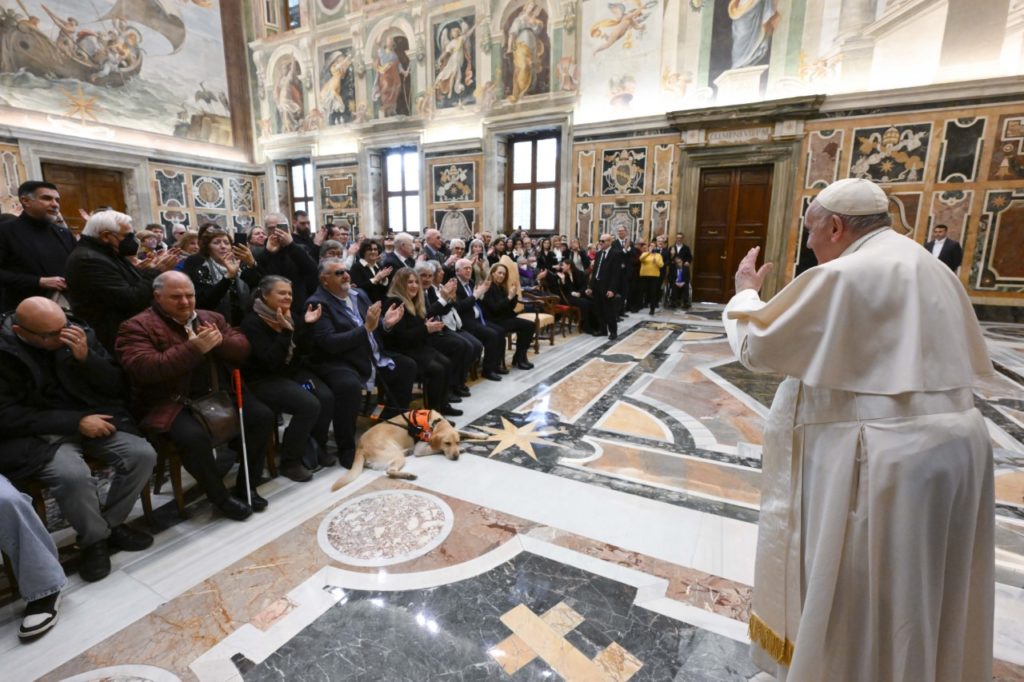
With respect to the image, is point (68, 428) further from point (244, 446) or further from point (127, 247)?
point (127, 247)

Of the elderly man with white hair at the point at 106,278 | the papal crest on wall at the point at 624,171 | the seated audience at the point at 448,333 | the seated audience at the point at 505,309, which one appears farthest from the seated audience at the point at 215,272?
the papal crest on wall at the point at 624,171

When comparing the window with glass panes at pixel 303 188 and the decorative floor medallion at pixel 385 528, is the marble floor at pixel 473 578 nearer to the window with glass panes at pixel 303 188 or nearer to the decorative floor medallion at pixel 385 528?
the decorative floor medallion at pixel 385 528

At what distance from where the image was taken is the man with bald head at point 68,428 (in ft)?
7.39

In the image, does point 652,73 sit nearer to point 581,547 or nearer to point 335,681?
point 581,547

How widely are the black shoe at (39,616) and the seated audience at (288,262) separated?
→ 107 inches

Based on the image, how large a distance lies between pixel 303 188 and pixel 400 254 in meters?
12.9

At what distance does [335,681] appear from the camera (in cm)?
179

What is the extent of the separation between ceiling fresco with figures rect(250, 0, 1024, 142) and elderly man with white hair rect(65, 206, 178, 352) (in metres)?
10.3

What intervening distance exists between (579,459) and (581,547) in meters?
1.09

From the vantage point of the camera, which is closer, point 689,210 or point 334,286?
point 334,286

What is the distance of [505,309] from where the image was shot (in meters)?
6.03

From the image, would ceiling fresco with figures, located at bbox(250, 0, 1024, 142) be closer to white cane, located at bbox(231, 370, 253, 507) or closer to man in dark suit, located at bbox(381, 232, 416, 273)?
man in dark suit, located at bbox(381, 232, 416, 273)

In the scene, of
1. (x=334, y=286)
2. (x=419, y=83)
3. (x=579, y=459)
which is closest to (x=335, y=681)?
(x=579, y=459)

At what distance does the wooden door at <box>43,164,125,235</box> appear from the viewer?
38.1ft
